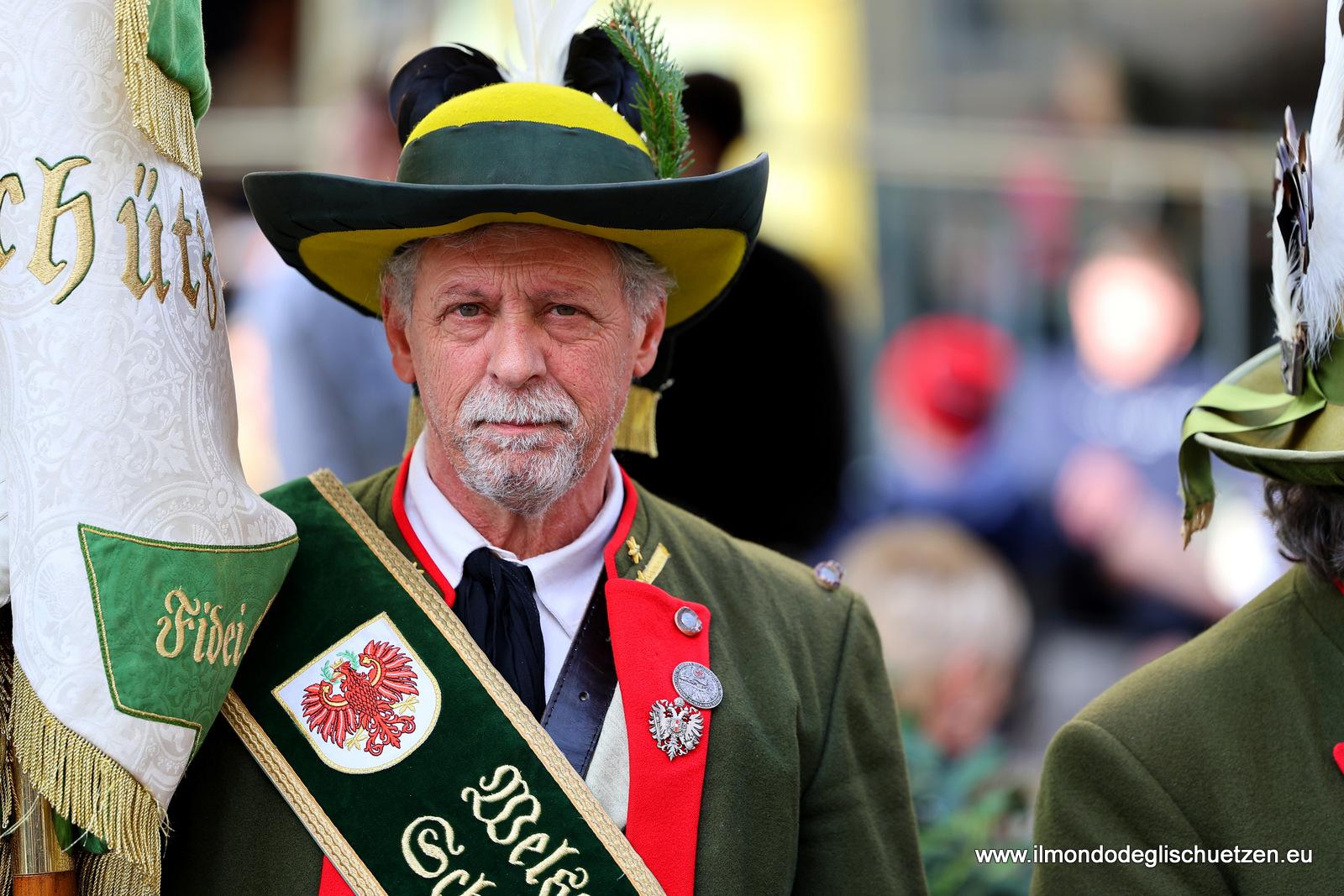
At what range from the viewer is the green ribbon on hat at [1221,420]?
9.34 ft

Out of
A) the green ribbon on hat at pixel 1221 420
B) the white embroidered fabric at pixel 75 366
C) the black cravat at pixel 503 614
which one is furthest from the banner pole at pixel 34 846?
the green ribbon on hat at pixel 1221 420

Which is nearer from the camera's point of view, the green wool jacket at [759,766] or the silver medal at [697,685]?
the green wool jacket at [759,766]

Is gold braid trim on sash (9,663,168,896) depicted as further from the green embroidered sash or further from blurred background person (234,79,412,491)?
blurred background person (234,79,412,491)

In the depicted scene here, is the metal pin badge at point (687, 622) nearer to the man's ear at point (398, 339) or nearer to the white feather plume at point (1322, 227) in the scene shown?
the man's ear at point (398, 339)

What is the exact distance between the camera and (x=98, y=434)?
2.28 m

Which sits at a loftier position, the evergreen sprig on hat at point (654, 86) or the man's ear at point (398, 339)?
the evergreen sprig on hat at point (654, 86)

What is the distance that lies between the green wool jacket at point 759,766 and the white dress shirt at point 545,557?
0.18 ft

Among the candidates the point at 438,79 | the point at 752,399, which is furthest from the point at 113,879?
the point at 752,399

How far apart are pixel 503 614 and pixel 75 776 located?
2.60 ft

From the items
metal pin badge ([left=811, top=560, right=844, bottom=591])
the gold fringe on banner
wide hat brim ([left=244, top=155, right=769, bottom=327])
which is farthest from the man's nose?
the gold fringe on banner

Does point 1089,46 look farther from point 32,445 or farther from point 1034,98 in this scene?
point 32,445

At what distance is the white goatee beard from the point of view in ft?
8.82

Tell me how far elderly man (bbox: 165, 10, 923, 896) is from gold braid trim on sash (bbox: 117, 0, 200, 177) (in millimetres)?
290

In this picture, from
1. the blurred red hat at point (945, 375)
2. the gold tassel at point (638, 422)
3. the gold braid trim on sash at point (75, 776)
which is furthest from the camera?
the blurred red hat at point (945, 375)
